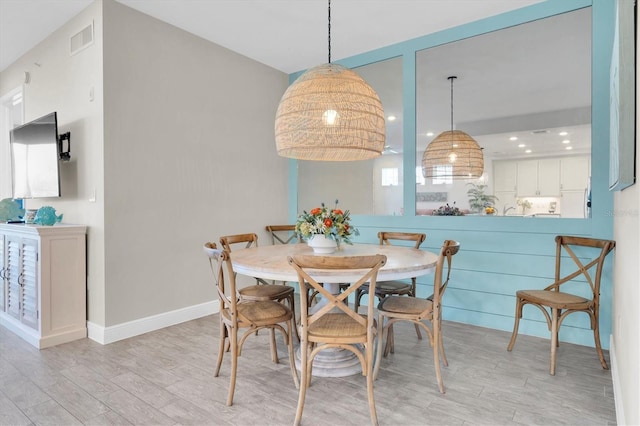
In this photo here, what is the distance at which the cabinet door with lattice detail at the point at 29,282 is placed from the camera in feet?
10.2

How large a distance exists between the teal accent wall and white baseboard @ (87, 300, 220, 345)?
2.11 meters

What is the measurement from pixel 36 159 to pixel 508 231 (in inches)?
185

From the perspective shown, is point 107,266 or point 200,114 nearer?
point 107,266

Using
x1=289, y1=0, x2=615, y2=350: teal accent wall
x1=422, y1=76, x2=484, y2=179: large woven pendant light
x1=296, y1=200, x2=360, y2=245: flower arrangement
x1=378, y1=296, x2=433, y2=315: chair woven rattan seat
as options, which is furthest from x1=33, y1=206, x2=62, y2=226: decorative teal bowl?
x1=422, y1=76, x2=484, y2=179: large woven pendant light

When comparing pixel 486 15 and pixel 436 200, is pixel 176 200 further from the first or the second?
pixel 486 15

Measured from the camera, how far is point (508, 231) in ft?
11.3

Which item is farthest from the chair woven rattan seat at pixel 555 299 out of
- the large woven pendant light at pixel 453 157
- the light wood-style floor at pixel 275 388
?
the large woven pendant light at pixel 453 157

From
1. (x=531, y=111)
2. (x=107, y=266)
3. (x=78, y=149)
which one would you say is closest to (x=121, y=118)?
(x=78, y=149)

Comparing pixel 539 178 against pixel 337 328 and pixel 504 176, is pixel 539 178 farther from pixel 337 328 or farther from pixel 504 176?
pixel 337 328

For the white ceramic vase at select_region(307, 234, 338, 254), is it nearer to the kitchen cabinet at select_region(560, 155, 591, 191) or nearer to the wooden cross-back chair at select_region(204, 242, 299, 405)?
the wooden cross-back chair at select_region(204, 242, 299, 405)

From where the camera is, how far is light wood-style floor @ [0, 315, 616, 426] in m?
2.04

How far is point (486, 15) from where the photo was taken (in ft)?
11.3

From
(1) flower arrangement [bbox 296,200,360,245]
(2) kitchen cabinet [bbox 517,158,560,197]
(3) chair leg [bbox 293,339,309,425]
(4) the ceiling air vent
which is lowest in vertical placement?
(3) chair leg [bbox 293,339,309,425]

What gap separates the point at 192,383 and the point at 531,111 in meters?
3.49
